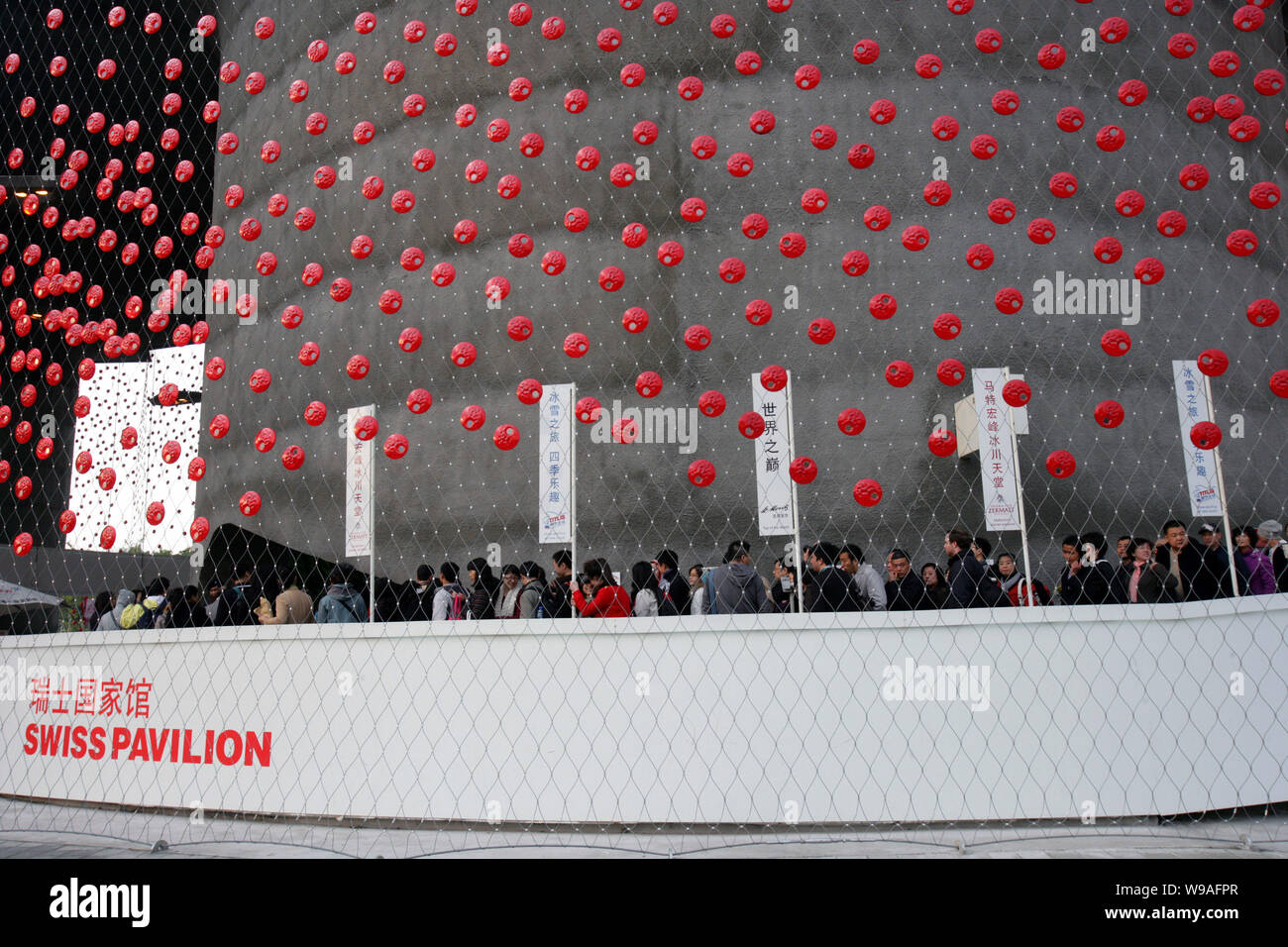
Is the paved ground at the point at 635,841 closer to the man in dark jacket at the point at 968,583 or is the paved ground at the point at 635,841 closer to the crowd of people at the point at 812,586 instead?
the crowd of people at the point at 812,586

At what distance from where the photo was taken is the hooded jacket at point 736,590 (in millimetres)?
3875

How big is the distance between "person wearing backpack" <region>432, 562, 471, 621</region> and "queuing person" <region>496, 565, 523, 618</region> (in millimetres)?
195

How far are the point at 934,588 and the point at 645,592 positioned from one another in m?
1.22

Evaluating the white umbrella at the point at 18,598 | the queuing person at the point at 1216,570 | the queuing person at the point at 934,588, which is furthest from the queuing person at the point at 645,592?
the white umbrella at the point at 18,598

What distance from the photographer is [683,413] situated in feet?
22.1

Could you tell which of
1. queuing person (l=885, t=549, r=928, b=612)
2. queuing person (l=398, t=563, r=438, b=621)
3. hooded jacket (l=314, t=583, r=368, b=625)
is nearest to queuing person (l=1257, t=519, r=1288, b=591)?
queuing person (l=885, t=549, r=928, b=612)

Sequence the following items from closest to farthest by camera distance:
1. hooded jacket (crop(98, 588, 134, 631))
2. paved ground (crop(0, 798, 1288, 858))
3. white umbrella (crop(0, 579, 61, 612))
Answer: paved ground (crop(0, 798, 1288, 858)) → hooded jacket (crop(98, 588, 134, 631)) → white umbrella (crop(0, 579, 61, 612))

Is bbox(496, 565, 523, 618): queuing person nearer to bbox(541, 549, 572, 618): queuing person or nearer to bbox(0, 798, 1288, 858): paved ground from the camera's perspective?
bbox(541, 549, 572, 618): queuing person

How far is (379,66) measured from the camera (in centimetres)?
789

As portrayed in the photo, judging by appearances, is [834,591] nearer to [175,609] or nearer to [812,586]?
[812,586]

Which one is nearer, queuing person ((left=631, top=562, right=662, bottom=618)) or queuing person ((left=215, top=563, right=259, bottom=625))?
queuing person ((left=631, top=562, right=662, bottom=618))

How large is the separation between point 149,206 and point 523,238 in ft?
6.02

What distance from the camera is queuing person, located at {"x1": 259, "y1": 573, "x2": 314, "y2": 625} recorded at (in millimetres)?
4492
